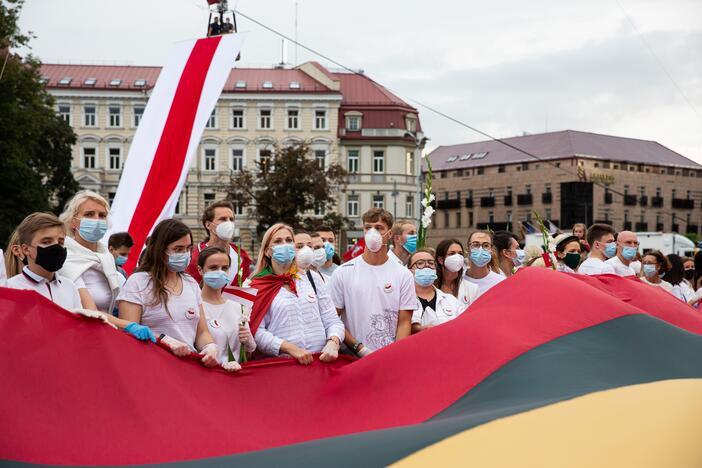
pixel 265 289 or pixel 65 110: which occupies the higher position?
pixel 65 110

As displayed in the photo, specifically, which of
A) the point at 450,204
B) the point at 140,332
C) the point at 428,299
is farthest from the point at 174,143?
the point at 450,204

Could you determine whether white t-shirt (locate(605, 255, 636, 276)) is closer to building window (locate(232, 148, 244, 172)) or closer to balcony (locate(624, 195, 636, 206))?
building window (locate(232, 148, 244, 172))

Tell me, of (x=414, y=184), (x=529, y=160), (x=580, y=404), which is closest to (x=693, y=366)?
(x=580, y=404)

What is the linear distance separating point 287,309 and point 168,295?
2.78ft

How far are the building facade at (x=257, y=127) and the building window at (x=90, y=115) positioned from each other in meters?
0.08

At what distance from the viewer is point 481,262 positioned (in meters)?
8.54

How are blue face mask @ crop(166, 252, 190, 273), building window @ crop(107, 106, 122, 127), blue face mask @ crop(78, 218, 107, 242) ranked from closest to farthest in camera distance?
blue face mask @ crop(166, 252, 190, 273) < blue face mask @ crop(78, 218, 107, 242) < building window @ crop(107, 106, 122, 127)

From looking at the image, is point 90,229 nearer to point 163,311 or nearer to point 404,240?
point 163,311

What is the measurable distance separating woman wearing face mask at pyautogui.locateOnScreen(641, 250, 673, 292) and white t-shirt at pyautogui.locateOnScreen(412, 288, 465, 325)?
4199mm

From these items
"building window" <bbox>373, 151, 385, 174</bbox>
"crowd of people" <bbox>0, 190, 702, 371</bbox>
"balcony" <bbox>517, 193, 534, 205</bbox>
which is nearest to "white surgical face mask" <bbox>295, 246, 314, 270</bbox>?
"crowd of people" <bbox>0, 190, 702, 371</bbox>

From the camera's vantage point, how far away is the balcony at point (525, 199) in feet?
303

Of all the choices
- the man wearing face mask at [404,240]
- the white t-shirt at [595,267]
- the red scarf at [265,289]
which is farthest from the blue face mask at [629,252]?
the red scarf at [265,289]

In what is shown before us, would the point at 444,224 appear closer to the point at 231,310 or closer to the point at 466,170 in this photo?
the point at 466,170

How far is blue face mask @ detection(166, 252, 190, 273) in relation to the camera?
6.35 m
